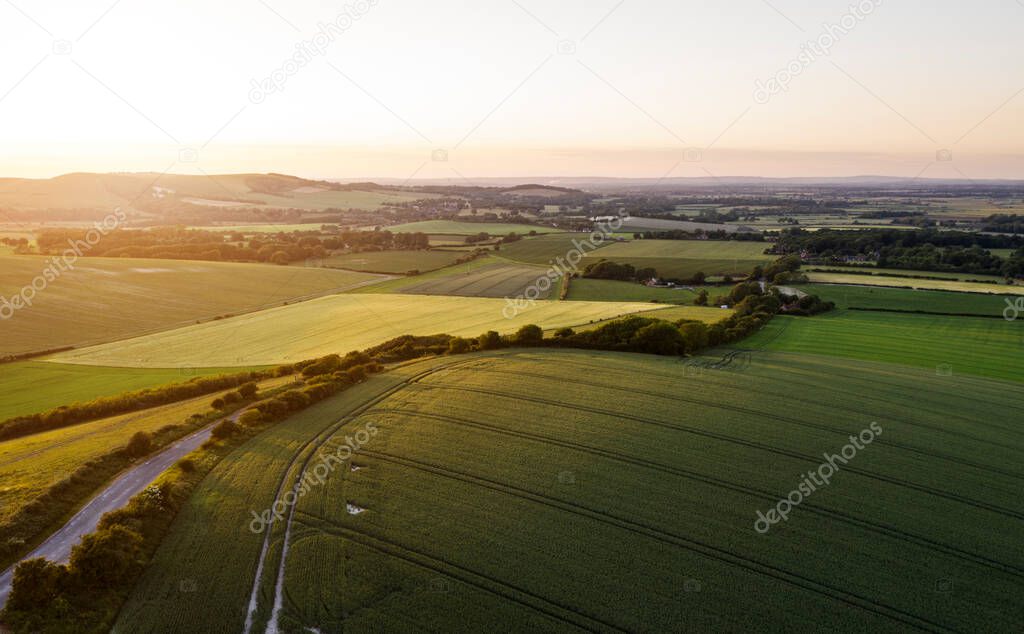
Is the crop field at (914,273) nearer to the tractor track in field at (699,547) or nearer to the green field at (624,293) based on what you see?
the green field at (624,293)

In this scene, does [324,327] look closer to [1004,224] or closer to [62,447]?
[62,447]

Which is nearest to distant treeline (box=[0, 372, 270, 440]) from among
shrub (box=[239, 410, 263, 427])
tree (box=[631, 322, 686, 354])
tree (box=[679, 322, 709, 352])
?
shrub (box=[239, 410, 263, 427])

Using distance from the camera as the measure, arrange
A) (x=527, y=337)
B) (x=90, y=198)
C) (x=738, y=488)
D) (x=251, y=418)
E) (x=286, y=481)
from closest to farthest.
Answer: (x=738, y=488)
(x=286, y=481)
(x=251, y=418)
(x=527, y=337)
(x=90, y=198)

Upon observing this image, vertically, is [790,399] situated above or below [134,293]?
below

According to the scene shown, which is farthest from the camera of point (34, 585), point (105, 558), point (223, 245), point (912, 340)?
point (223, 245)

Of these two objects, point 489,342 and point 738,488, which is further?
point 489,342

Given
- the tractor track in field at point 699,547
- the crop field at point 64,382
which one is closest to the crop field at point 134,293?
the crop field at point 64,382

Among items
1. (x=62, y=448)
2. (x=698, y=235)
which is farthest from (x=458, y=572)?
(x=698, y=235)
